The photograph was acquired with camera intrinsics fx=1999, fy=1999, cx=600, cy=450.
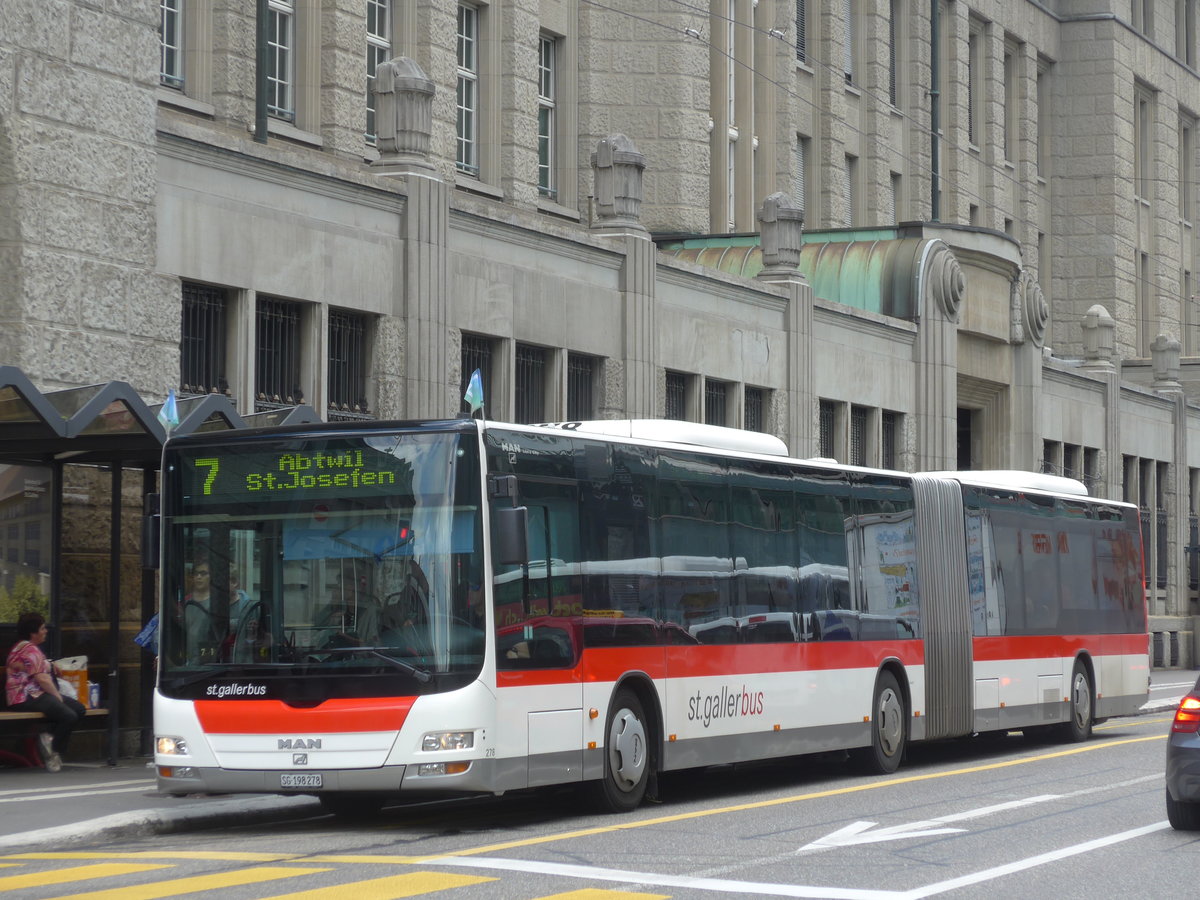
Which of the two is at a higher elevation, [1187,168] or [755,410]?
[1187,168]

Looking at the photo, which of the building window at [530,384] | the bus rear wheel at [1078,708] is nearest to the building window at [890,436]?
the building window at [530,384]

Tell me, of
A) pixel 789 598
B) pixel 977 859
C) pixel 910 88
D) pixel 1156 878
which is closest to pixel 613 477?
pixel 789 598

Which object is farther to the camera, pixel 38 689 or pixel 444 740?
pixel 38 689

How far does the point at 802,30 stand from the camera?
40781 millimetres

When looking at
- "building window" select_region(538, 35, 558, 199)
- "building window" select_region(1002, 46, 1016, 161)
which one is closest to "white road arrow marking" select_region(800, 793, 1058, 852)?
"building window" select_region(538, 35, 558, 199)

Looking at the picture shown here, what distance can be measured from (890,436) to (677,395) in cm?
775

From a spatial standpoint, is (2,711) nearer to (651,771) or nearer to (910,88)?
(651,771)

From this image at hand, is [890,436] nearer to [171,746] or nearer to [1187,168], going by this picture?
[171,746]

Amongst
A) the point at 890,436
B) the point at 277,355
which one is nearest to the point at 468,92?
the point at 277,355

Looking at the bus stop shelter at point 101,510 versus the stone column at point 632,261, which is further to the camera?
the stone column at point 632,261

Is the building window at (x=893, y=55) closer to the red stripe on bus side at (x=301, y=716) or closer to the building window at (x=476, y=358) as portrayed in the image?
the building window at (x=476, y=358)

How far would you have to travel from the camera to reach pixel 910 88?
45.4m

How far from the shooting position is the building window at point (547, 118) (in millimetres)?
31625

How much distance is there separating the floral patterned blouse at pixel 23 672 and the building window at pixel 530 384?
9.68m
